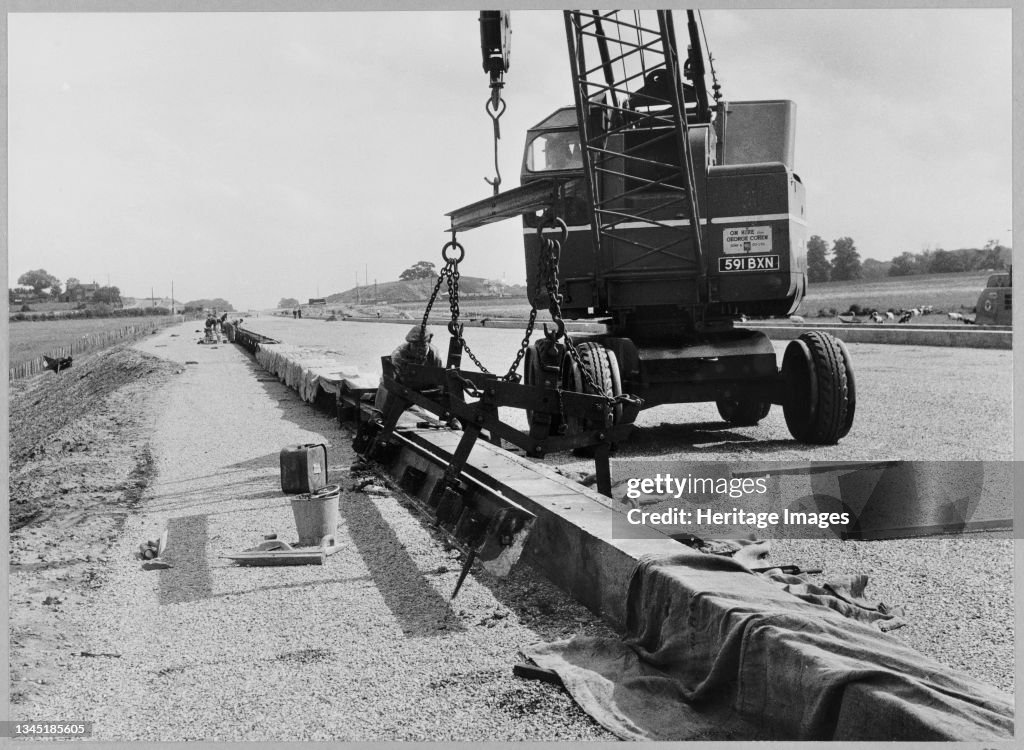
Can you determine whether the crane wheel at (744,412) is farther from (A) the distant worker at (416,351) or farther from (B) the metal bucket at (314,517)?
(B) the metal bucket at (314,517)

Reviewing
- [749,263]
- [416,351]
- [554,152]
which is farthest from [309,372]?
[749,263]

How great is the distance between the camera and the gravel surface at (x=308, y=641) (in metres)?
3.67

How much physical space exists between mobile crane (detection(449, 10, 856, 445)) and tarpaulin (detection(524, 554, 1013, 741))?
18.0ft

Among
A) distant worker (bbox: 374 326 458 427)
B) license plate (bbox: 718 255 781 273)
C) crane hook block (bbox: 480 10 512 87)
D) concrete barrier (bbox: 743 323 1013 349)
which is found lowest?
concrete barrier (bbox: 743 323 1013 349)

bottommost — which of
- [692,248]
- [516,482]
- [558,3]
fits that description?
[516,482]

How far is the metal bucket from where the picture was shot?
6137mm

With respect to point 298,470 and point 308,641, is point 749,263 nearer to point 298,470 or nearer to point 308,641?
point 298,470

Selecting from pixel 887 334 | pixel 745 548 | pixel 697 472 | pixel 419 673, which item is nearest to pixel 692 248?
pixel 697 472

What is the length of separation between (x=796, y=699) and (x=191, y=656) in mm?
2673

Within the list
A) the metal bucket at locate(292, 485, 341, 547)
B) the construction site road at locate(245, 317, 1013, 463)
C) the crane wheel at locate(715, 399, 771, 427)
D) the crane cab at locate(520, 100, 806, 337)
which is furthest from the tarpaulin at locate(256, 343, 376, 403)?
the metal bucket at locate(292, 485, 341, 547)

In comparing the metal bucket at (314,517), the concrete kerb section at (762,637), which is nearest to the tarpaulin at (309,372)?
the metal bucket at (314,517)

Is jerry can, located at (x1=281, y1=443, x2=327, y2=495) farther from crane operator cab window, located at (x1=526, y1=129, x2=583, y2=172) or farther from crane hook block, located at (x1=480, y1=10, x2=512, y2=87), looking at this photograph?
crane operator cab window, located at (x1=526, y1=129, x2=583, y2=172)

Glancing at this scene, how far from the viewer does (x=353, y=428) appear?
1110 centimetres

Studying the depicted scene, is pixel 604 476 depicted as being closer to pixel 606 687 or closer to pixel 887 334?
pixel 606 687
